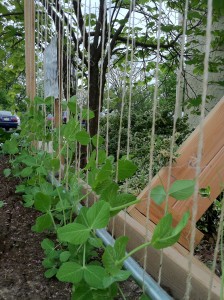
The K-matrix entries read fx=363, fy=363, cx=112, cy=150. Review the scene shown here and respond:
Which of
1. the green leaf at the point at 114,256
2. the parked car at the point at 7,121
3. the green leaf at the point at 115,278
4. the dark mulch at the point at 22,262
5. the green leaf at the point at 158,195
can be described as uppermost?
the green leaf at the point at 158,195

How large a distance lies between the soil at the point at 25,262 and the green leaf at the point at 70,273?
0.78 ft

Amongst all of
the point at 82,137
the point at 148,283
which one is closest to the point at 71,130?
the point at 82,137

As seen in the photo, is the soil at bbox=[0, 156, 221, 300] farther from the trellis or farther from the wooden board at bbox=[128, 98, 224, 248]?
the wooden board at bbox=[128, 98, 224, 248]

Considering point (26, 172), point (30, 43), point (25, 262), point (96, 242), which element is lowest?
point (25, 262)

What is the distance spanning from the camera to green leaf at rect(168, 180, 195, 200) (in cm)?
70

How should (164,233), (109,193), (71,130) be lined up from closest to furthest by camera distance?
(164,233), (109,193), (71,130)

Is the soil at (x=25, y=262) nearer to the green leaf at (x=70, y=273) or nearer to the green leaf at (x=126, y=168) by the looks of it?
the green leaf at (x=70, y=273)

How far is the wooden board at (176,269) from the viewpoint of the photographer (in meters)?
0.90

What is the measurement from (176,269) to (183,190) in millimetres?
376

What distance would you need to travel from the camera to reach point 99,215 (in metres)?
0.81

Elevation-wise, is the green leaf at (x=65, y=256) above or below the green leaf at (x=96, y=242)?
below

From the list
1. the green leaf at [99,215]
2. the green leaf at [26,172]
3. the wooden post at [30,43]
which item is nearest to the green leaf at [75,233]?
the green leaf at [99,215]

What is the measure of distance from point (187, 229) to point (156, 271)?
6.4 inches

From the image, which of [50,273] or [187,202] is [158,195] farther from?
[50,273]
